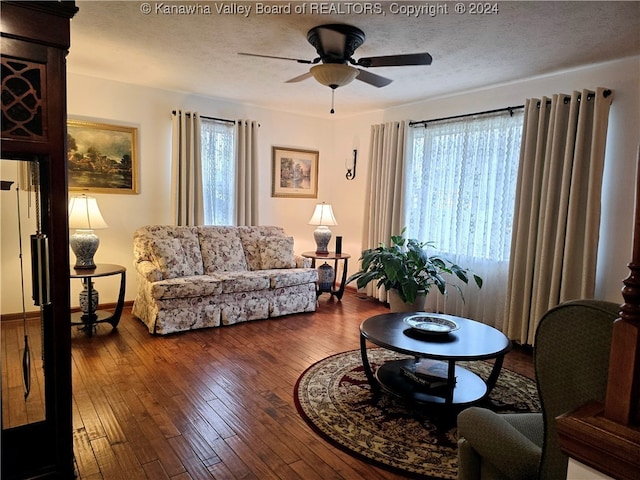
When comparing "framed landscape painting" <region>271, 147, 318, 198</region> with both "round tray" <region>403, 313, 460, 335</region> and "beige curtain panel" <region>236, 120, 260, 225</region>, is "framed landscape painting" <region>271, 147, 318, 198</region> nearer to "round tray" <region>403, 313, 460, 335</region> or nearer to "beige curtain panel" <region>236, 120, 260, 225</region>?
"beige curtain panel" <region>236, 120, 260, 225</region>

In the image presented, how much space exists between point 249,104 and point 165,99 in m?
1.09

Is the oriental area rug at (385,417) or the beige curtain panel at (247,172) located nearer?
the oriental area rug at (385,417)

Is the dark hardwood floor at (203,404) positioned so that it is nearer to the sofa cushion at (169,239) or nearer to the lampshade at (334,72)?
the sofa cushion at (169,239)

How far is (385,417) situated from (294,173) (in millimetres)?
4167

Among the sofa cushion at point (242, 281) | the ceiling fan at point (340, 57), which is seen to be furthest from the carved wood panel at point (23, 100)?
the sofa cushion at point (242, 281)

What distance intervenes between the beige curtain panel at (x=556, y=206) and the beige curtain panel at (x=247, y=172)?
315cm

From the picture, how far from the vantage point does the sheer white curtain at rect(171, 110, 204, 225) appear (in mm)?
4871

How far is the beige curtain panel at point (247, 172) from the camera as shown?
17.6 ft

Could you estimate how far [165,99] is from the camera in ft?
16.1

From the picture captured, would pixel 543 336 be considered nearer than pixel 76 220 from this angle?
Yes

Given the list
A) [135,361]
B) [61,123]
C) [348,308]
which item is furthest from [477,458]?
[348,308]

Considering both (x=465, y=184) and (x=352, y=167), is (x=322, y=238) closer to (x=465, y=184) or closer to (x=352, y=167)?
(x=352, y=167)

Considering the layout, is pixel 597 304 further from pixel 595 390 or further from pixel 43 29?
pixel 43 29

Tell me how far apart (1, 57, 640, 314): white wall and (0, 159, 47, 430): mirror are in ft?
0.35
